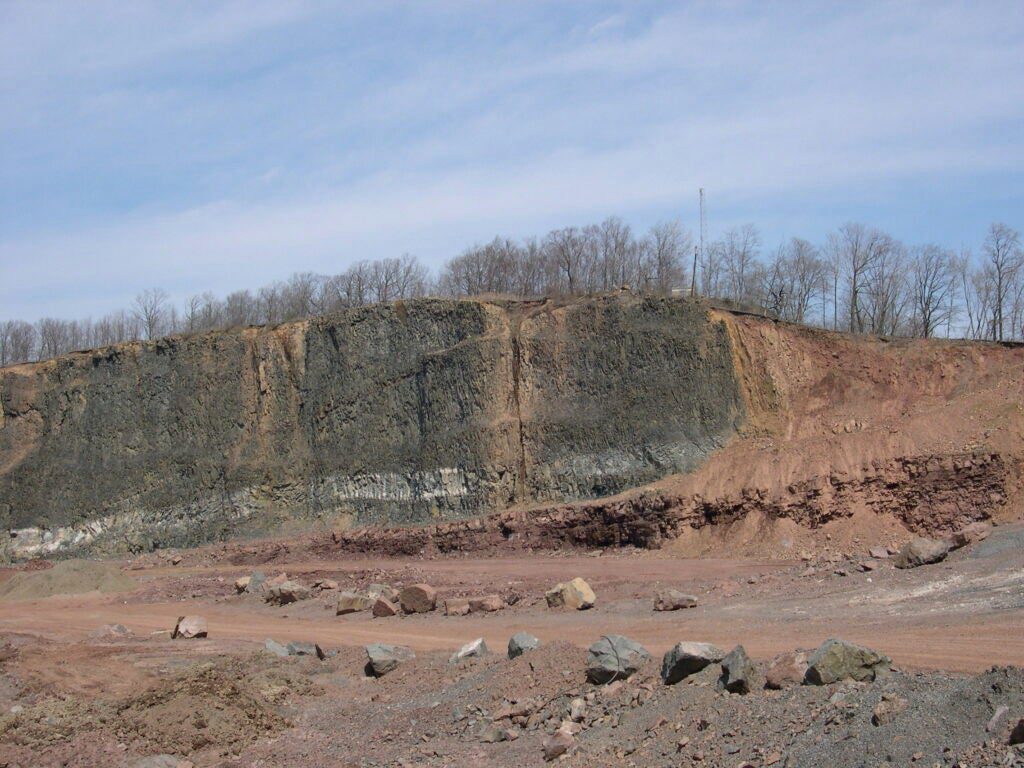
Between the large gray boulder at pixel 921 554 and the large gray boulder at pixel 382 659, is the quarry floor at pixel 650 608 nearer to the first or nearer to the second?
the large gray boulder at pixel 921 554

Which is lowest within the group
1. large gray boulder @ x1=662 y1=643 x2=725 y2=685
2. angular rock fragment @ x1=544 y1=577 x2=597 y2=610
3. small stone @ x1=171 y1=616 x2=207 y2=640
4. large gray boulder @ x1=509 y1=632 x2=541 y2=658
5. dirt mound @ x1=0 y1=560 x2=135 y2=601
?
dirt mound @ x1=0 y1=560 x2=135 y2=601

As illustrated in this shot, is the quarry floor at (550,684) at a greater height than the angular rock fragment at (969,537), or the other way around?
the angular rock fragment at (969,537)

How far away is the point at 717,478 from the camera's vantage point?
103ft

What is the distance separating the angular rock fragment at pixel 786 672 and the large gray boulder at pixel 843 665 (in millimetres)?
102

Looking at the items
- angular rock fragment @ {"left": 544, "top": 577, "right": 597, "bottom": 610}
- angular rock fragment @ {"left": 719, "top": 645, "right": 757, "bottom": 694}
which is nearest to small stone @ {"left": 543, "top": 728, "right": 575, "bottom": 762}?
angular rock fragment @ {"left": 719, "top": 645, "right": 757, "bottom": 694}

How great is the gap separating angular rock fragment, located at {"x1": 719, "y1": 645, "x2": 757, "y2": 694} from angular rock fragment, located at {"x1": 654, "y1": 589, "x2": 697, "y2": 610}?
824 centimetres

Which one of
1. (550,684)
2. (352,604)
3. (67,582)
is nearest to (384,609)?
(352,604)

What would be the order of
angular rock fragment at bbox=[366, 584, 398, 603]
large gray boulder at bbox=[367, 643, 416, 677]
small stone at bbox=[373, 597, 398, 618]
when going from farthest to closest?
angular rock fragment at bbox=[366, 584, 398, 603]
small stone at bbox=[373, 597, 398, 618]
large gray boulder at bbox=[367, 643, 416, 677]

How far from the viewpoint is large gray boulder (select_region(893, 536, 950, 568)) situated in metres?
20.3

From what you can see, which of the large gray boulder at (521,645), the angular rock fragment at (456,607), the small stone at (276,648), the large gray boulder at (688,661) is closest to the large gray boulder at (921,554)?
the large gray boulder at (521,645)

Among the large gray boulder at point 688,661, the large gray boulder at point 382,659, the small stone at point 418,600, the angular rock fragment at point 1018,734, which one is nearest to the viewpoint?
the angular rock fragment at point 1018,734

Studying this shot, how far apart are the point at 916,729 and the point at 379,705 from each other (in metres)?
8.43

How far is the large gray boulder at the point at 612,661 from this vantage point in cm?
1334

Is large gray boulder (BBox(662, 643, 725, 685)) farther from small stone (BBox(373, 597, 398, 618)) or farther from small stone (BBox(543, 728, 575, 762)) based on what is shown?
small stone (BBox(373, 597, 398, 618))
